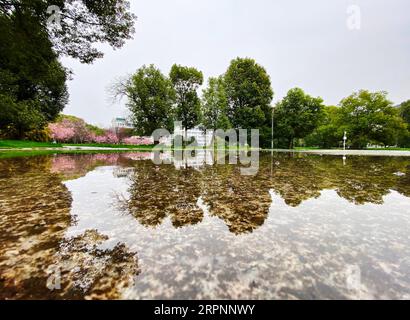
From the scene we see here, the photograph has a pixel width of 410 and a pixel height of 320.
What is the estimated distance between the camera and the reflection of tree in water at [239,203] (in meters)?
3.19

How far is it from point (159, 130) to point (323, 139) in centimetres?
4044

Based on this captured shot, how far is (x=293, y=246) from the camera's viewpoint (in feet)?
7.91

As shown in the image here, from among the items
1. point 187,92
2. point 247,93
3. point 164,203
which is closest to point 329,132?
point 247,93

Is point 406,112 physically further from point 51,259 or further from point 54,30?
point 51,259

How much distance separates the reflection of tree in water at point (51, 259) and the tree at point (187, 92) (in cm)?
3559

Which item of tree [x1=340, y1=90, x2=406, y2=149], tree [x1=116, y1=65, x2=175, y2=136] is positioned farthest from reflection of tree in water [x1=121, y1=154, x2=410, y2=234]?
tree [x1=340, y1=90, x2=406, y2=149]

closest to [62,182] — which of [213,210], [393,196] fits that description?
[213,210]

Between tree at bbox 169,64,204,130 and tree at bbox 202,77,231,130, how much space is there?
1372 mm

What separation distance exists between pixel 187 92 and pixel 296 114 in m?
19.8

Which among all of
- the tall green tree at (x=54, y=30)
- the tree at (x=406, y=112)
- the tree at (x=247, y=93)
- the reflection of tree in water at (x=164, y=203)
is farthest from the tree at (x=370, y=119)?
the reflection of tree in water at (x=164, y=203)

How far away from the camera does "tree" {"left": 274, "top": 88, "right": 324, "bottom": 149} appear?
1447 inches
